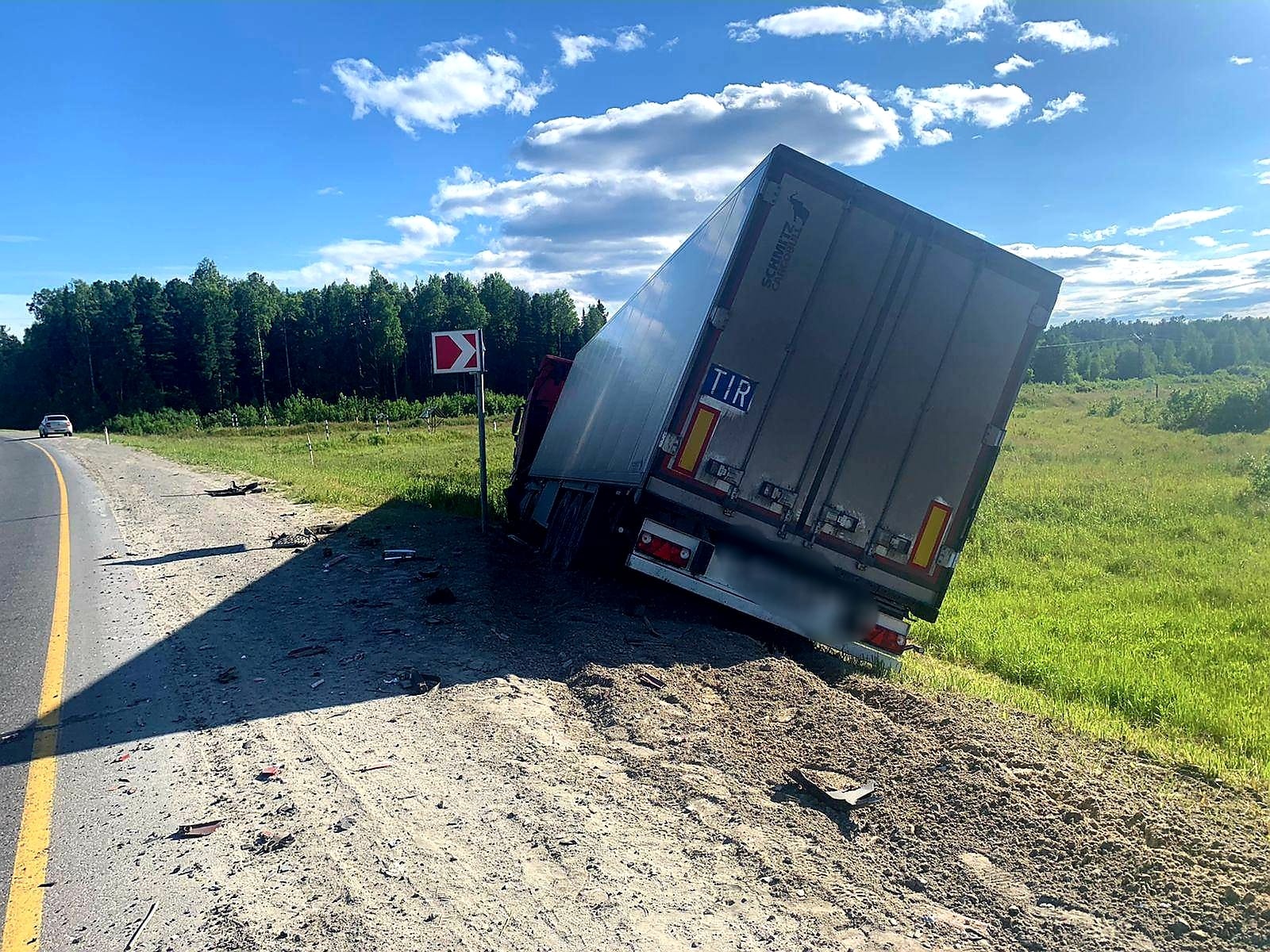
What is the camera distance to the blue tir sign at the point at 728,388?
6051 mm

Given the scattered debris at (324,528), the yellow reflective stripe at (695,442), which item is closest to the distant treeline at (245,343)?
the scattered debris at (324,528)

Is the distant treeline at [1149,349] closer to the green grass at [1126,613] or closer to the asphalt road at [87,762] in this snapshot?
the green grass at [1126,613]

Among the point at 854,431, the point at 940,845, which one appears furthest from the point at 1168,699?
the point at 940,845

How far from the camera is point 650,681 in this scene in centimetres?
519

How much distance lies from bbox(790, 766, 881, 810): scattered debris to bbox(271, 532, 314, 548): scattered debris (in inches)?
312

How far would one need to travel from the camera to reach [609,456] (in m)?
8.03

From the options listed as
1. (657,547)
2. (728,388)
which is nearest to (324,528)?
(657,547)

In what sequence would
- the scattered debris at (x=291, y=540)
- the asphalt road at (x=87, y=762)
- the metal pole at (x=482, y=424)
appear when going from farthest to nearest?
the metal pole at (x=482, y=424) → the scattered debris at (x=291, y=540) → the asphalt road at (x=87, y=762)

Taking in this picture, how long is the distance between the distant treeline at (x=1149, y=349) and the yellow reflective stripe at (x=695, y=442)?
105 m

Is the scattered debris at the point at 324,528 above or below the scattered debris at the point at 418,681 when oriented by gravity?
below

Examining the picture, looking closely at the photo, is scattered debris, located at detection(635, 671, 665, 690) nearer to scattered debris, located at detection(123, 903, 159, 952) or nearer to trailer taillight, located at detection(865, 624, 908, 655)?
trailer taillight, located at detection(865, 624, 908, 655)

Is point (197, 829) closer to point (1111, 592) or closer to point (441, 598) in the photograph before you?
point (441, 598)

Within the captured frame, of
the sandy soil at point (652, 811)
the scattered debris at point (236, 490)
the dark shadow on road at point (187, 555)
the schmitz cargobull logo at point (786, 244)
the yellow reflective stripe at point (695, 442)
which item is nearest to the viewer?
the sandy soil at point (652, 811)

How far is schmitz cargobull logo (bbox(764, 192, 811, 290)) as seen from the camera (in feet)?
19.6
